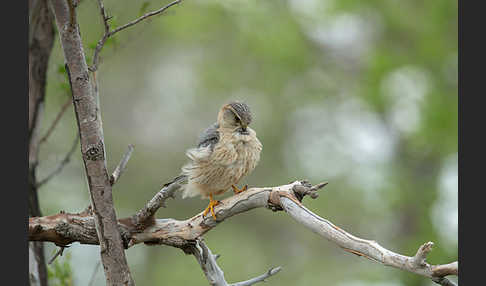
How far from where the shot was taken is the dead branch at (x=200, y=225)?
97.0 inches

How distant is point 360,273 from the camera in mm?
10453

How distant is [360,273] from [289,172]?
254 centimetres

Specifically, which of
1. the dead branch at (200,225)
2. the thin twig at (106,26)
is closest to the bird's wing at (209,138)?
the dead branch at (200,225)

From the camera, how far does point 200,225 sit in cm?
317

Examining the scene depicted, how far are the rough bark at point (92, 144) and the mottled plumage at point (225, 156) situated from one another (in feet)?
3.05

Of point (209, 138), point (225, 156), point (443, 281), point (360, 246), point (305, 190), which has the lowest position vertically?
point (443, 281)

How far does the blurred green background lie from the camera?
9.41 m

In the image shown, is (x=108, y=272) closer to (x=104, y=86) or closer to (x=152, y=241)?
(x=152, y=241)

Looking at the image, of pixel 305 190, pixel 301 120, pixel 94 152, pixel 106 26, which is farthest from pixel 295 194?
pixel 301 120

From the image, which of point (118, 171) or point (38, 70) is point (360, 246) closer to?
point (118, 171)

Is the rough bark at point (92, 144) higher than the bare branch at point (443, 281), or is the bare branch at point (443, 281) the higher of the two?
the rough bark at point (92, 144)

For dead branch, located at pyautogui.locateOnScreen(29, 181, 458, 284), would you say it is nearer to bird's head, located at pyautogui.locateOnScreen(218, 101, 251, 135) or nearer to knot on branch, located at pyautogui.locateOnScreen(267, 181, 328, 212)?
knot on branch, located at pyautogui.locateOnScreen(267, 181, 328, 212)

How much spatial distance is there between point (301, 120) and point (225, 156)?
8.21 m

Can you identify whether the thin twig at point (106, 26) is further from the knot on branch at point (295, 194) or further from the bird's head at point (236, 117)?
the bird's head at point (236, 117)
